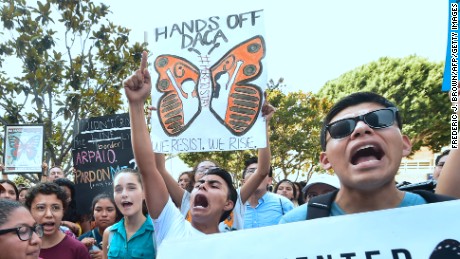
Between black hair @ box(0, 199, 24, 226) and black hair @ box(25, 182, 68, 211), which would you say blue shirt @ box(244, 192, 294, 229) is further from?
black hair @ box(0, 199, 24, 226)

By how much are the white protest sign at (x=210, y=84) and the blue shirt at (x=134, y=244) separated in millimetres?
603

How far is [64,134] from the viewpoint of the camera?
11.3 metres

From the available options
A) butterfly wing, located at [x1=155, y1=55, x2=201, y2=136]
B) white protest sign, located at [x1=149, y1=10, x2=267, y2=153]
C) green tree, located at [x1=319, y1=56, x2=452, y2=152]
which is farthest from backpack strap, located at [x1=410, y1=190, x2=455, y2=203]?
green tree, located at [x1=319, y1=56, x2=452, y2=152]

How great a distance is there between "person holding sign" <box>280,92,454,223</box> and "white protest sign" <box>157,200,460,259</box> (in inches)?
3.4

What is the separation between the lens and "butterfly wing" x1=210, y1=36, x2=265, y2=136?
3.99 meters

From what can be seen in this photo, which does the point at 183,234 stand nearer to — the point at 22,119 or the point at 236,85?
the point at 236,85

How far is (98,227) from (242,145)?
5.07 ft

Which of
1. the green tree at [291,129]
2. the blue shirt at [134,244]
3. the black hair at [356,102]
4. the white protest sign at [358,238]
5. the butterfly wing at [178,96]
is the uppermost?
the green tree at [291,129]

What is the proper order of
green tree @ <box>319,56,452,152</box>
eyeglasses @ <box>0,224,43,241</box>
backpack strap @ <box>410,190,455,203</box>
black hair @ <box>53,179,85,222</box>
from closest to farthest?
backpack strap @ <box>410,190,455,203</box> → eyeglasses @ <box>0,224,43,241</box> → black hair @ <box>53,179,85,222</box> → green tree @ <box>319,56,452,152</box>

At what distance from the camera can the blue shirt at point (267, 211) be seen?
479 cm

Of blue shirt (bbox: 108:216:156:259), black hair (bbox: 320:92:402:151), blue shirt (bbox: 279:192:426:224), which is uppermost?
black hair (bbox: 320:92:402:151)

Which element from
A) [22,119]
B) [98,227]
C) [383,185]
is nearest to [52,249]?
[98,227]

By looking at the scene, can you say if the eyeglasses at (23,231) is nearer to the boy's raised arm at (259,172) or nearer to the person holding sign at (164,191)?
the person holding sign at (164,191)

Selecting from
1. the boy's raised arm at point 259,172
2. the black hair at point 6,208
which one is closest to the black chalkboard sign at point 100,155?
the boy's raised arm at point 259,172
